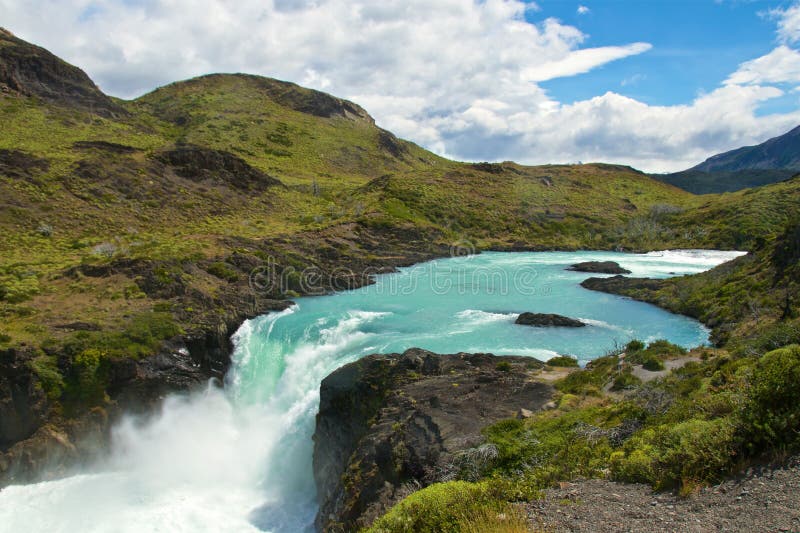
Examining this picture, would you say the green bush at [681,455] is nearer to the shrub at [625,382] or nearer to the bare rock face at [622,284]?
the shrub at [625,382]

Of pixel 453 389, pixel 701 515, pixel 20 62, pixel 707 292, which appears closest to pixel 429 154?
pixel 20 62

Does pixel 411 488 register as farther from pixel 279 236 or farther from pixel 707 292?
pixel 279 236

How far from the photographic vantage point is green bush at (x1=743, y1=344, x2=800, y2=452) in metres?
7.38

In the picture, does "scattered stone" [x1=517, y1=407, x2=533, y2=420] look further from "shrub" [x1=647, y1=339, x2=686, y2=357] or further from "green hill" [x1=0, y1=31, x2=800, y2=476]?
"green hill" [x1=0, y1=31, x2=800, y2=476]

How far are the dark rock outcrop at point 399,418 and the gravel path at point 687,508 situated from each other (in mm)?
4721

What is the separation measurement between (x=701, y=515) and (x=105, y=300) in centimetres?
3112

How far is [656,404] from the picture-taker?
40.4 feet

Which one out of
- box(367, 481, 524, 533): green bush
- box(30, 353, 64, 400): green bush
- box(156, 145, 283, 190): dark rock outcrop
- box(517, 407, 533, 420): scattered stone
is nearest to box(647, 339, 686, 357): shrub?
box(517, 407, 533, 420): scattered stone

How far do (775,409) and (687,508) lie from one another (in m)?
2.27

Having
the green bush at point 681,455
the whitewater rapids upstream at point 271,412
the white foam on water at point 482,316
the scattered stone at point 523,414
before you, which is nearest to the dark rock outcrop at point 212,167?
the whitewater rapids upstream at point 271,412

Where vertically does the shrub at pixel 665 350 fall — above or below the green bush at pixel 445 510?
below

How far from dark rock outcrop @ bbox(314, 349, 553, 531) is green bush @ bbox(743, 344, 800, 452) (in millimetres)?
7066

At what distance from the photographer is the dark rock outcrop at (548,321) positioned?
32.5m

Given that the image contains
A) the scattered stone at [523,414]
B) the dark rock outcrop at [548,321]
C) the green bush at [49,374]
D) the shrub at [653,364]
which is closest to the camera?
the scattered stone at [523,414]
